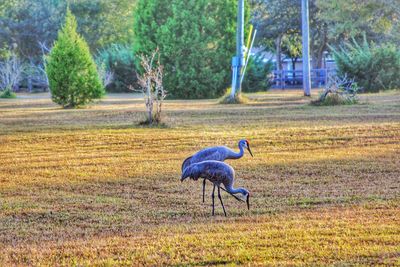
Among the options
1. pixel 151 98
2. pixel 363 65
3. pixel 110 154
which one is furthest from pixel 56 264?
pixel 363 65

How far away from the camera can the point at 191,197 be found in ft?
34.7

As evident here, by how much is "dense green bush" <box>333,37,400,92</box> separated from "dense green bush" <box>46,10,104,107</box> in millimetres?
14493

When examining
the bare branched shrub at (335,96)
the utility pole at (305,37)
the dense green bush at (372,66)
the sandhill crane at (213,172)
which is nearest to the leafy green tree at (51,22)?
the dense green bush at (372,66)

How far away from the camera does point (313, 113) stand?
2458cm

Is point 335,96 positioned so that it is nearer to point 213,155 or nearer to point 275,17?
point 213,155

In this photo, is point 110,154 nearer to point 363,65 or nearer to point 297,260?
point 297,260

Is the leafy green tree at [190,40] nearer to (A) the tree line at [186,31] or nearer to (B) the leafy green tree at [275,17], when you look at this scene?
(A) the tree line at [186,31]

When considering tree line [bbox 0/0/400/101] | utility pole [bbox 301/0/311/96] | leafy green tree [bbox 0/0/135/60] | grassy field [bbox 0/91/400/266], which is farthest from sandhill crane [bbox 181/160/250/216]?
leafy green tree [bbox 0/0/135/60]

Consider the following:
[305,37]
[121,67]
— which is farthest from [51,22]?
[305,37]

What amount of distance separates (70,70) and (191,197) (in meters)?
18.2

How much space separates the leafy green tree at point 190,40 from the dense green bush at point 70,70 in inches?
340

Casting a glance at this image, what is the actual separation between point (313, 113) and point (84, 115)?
6402 millimetres

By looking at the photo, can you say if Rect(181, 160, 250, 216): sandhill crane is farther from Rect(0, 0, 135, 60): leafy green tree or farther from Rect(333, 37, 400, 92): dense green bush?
Rect(0, 0, 135, 60): leafy green tree

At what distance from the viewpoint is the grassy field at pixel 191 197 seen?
7.50m
